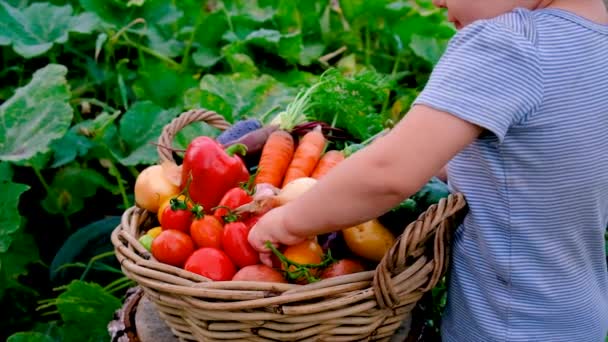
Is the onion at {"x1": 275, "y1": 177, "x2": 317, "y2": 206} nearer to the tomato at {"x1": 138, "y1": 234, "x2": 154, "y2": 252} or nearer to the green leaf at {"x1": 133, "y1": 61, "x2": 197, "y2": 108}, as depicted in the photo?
the tomato at {"x1": 138, "y1": 234, "x2": 154, "y2": 252}

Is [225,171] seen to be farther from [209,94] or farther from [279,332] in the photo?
[209,94]

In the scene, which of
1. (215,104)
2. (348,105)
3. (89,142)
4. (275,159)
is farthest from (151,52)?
(275,159)

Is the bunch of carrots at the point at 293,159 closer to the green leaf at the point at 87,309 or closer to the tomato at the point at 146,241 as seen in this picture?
the tomato at the point at 146,241

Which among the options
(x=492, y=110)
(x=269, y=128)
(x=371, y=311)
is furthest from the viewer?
(x=269, y=128)

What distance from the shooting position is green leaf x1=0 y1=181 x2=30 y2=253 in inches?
73.4

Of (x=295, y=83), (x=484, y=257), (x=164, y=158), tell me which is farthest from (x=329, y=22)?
(x=484, y=257)

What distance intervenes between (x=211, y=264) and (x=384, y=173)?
354mm

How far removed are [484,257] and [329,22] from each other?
1.75 metres

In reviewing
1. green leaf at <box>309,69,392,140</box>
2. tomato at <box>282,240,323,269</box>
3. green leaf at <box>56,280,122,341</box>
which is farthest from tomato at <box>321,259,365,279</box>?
green leaf at <box>56,280,122,341</box>

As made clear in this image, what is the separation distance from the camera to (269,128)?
176cm

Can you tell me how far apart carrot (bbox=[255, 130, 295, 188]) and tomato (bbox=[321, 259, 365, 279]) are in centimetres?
33

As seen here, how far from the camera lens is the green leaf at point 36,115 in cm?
196

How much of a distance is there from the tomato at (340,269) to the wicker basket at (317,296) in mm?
76

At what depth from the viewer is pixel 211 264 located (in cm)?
131
